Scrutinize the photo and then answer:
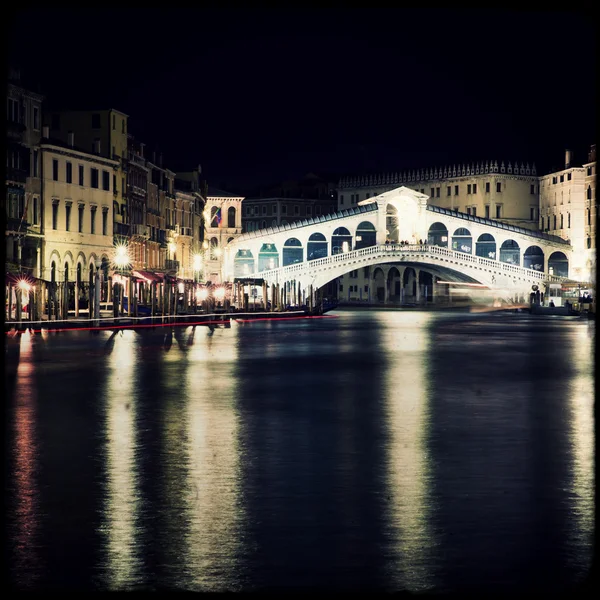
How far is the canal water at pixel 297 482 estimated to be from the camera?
7.11 metres

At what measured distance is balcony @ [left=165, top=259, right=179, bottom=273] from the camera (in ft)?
322

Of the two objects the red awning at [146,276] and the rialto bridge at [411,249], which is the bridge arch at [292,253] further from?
the red awning at [146,276]

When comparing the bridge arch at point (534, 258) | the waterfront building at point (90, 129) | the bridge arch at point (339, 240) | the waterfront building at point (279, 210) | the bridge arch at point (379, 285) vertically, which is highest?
the waterfront building at point (279, 210)

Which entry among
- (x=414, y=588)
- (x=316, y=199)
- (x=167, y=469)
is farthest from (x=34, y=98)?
(x=316, y=199)

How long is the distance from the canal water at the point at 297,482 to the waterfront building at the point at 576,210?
327 feet

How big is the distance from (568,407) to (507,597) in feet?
37.4

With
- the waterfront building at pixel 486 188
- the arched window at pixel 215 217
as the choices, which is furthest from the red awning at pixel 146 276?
the waterfront building at pixel 486 188

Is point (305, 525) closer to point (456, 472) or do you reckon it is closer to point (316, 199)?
point (456, 472)

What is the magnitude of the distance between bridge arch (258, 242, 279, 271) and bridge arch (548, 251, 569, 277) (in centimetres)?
2786

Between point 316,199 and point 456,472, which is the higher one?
point 316,199

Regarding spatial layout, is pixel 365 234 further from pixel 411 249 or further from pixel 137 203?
pixel 137 203

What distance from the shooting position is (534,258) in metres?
133

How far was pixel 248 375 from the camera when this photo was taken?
78.5 ft

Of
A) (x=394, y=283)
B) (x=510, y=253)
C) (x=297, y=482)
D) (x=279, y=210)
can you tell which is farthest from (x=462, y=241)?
(x=297, y=482)
